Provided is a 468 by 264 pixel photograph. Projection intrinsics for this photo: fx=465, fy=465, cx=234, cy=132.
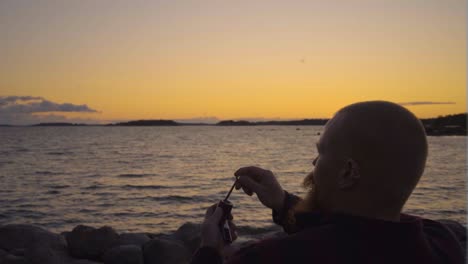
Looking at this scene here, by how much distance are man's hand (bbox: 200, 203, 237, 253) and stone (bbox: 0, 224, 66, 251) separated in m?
8.60

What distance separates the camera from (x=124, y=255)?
28.8 feet

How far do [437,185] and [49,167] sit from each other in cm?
2648

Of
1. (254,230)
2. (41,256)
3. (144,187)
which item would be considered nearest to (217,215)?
(41,256)

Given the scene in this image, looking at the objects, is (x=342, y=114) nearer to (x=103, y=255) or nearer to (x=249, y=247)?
(x=249, y=247)

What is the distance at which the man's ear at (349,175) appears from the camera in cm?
156

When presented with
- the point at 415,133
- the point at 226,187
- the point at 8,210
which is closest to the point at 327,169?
the point at 415,133

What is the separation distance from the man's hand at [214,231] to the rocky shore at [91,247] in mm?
7079

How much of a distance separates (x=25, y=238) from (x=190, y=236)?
3.50 meters

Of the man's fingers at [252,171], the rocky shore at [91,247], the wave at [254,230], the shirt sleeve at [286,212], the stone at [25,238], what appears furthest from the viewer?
the wave at [254,230]

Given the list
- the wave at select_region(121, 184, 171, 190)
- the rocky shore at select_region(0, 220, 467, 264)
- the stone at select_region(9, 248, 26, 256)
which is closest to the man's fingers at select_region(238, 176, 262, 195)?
the rocky shore at select_region(0, 220, 467, 264)

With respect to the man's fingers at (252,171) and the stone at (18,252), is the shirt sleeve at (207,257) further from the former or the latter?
the stone at (18,252)

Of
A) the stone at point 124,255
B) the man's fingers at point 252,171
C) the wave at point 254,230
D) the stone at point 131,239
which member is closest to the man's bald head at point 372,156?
the man's fingers at point 252,171

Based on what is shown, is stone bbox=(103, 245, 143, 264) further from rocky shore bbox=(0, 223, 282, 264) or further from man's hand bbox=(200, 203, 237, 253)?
man's hand bbox=(200, 203, 237, 253)

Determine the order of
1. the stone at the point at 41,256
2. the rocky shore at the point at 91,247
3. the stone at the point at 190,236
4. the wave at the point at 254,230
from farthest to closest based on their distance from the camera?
the wave at the point at 254,230 → the stone at the point at 190,236 → the rocky shore at the point at 91,247 → the stone at the point at 41,256
